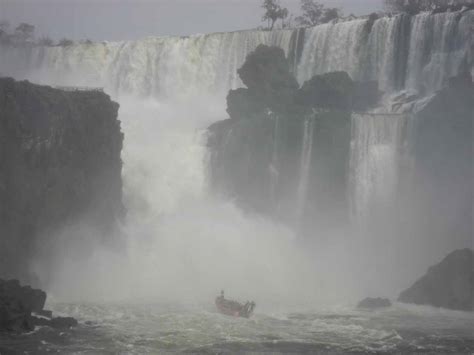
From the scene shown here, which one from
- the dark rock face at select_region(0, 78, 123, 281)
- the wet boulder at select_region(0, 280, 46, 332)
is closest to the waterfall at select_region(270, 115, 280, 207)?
the dark rock face at select_region(0, 78, 123, 281)

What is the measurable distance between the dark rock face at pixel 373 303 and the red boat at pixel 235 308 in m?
5.89

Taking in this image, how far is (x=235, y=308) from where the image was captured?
36.9 metres

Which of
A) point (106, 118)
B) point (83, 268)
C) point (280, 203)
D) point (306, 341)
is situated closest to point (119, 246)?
point (83, 268)

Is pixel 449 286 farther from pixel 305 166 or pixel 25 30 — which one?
pixel 25 30

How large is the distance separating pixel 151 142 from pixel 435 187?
1917cm

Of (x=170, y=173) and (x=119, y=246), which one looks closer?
(x=119, y=246)

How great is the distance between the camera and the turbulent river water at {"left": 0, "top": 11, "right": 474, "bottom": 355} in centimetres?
3338

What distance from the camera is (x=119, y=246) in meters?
45.7

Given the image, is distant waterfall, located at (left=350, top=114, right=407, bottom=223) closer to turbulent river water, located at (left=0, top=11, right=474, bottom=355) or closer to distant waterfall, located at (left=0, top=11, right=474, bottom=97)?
turbulent river water, located at (left=0, top=11, right=474, bottom=355)

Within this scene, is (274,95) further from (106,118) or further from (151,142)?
(106,118)

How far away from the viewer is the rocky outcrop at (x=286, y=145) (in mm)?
50781

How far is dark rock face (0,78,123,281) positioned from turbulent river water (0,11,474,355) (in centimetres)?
191

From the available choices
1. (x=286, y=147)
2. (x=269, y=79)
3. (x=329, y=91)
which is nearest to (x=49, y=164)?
(x=286, y=147)

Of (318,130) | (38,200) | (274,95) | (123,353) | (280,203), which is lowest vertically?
(123,353)
